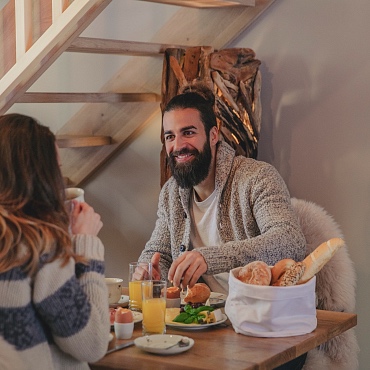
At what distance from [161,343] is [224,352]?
0.52 feet

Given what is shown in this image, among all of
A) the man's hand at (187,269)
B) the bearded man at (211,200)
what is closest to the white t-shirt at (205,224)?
the bearded man at (211,200)

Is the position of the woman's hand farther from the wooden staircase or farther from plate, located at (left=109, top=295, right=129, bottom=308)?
the wooden staircase

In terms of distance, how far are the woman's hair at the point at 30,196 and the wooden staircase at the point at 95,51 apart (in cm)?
127

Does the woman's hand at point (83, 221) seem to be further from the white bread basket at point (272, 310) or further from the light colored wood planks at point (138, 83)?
the light colored wood planks at point (138, 83)

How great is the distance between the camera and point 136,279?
249cm

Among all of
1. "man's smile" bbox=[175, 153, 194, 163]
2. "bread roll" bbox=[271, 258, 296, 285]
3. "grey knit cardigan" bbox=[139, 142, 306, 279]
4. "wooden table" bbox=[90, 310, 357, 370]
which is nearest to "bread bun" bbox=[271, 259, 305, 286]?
"bread roll" bbox=[271, 258, 296, 285]

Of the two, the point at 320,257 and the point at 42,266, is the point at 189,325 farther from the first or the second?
the point at 42,266

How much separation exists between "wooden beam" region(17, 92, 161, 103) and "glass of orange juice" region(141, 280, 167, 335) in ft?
4.89

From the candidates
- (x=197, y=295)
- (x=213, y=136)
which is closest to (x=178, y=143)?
(x=213, y=136)

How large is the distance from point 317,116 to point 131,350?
1847 mm

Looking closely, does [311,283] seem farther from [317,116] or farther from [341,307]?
[317,116]

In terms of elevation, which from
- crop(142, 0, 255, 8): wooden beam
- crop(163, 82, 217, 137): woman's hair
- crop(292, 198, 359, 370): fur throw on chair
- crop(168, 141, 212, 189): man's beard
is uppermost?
crop(142, 0, 255, 8): wooden beam

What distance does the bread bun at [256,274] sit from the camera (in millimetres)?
2182

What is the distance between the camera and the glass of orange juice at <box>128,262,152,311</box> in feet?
7.94
